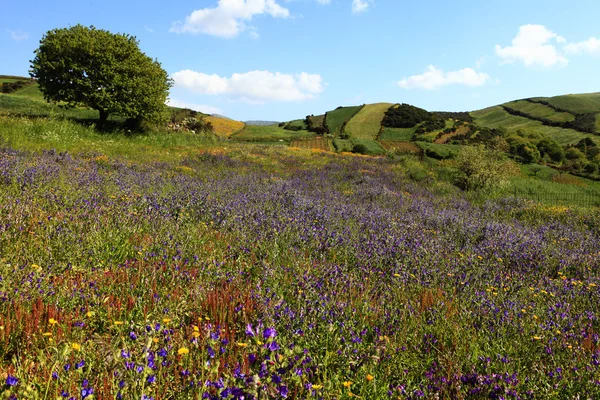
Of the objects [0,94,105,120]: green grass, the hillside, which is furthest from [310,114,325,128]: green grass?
[0,94,105,120]: green grass

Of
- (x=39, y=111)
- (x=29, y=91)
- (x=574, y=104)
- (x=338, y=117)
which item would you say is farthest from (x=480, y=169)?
(x=574, y=104)

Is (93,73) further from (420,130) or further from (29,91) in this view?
(420,130)

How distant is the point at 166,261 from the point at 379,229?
432cm

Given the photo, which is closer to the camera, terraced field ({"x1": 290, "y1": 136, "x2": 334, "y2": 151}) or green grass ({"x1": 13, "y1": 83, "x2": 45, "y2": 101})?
terraced field ({"x1": 290, "y1": 136, "x2": 334, "y2": 151})

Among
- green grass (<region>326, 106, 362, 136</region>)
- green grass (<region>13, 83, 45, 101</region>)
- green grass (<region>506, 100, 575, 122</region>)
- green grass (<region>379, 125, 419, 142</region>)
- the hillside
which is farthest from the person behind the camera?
green grass (<region>506, 100, 575, 122</region>)

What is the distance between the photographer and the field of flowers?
194 cm

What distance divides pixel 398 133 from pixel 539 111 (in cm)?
6028

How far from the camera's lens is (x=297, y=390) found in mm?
2158

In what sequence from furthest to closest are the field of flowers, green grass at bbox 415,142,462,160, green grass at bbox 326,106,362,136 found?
1. green grass at bbox 326,106,362,136
2. green grass at bbox 415,142,462,160
3. the field of flowers

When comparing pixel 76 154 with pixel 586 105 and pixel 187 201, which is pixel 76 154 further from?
pixel 586 105

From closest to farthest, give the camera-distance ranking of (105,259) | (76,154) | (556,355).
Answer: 1. (556,355)
2. (105,259)
3. (76,154)

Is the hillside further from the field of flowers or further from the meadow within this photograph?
the field of flowers

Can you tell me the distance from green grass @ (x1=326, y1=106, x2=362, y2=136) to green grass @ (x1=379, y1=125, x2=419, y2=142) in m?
9.31

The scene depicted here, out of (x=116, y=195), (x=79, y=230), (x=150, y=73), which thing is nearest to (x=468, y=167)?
(x=116, y=195)
